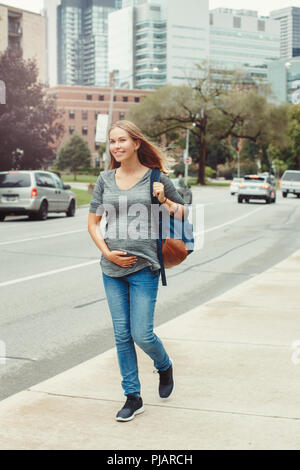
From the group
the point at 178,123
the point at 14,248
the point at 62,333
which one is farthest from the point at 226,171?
the point at 62,333

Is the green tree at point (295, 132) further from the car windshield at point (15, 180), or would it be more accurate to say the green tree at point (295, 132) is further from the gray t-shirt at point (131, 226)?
the gray t-shirt at point (131, 226)

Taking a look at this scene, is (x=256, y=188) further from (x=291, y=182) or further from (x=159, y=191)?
(x=159, y=191)

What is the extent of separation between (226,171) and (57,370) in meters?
118

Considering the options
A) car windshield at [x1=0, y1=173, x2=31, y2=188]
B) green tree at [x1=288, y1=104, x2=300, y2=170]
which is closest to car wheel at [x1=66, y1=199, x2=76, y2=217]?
car windshield at [x1=0, y1=173, x2=31, y2=188]

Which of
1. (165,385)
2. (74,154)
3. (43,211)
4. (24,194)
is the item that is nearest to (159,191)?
(165,385)

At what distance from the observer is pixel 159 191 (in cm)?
438

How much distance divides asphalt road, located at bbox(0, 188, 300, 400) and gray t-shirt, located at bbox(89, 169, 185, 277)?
1640mm

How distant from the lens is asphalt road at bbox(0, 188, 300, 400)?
6.48 metres

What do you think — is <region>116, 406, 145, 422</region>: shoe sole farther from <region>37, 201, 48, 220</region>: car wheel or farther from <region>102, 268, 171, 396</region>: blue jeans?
<region>37, 201, 48, 220</region>: car wheel

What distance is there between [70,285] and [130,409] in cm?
627

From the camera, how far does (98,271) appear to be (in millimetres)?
12211

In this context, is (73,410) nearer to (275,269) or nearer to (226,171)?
(275,269)

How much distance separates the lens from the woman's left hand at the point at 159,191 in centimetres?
438

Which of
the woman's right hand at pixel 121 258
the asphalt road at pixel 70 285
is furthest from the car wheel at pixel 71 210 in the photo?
the woman's right hand at pixel 121 258
